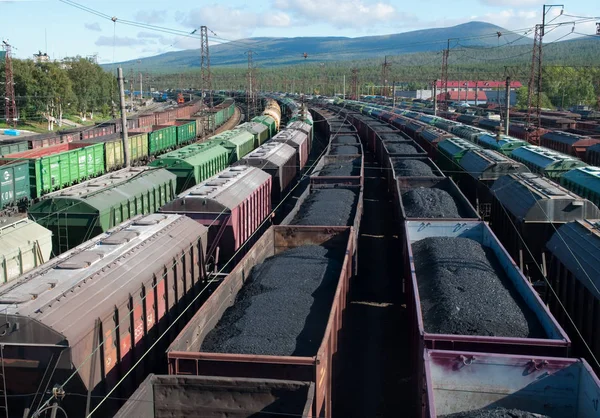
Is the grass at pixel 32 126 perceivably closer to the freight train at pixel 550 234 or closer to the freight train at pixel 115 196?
the freight train at pixel 115 196

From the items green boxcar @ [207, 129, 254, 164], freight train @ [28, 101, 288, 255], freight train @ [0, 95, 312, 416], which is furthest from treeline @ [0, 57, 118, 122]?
freight train @ [0, 95, 312, 416]

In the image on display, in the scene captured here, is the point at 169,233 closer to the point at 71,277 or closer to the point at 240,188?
the point at 71,277

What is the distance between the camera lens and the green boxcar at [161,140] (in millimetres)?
43125

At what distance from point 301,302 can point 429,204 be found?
30.1 ft

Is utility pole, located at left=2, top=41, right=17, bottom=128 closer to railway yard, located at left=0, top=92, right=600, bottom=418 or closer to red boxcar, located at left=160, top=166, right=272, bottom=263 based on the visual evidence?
railway yard, located at left=0, top=92, right=600, bottom=418

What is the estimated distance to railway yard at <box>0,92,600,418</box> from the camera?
8586mm

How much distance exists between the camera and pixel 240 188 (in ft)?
65.2

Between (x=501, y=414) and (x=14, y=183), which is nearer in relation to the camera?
(x=501, y=414)

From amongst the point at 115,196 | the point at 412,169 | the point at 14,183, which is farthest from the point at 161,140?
the point at 115,196

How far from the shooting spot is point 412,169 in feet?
88.2

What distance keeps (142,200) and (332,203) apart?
6370 mm

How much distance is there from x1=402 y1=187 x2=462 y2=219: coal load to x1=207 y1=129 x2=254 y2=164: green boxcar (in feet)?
47.5

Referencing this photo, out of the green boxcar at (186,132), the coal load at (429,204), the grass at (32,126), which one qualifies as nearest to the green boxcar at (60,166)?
the green boxcar at (186,132)

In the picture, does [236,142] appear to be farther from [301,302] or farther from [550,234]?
[301,302]
